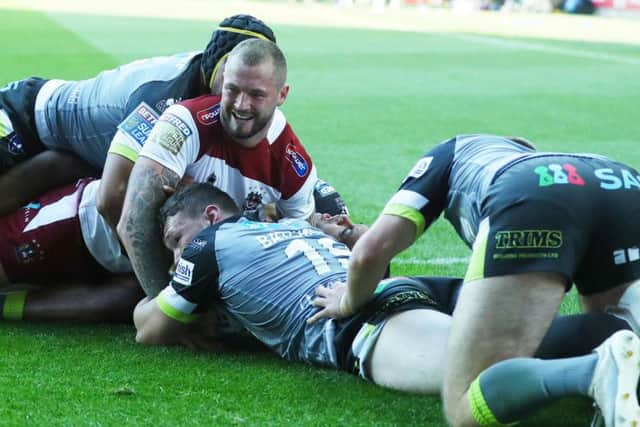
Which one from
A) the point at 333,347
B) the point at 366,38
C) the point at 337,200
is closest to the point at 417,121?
the point at 337,200

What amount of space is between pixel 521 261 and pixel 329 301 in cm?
95

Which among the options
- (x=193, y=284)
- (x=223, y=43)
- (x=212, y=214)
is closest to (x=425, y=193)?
(x=193, y=284)

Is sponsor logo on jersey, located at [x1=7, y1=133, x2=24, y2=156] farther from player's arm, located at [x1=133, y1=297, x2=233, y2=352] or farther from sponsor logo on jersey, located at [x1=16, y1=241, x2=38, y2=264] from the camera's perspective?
player's arm, located at [x1=133, y1=297, x2=233, y2=352]

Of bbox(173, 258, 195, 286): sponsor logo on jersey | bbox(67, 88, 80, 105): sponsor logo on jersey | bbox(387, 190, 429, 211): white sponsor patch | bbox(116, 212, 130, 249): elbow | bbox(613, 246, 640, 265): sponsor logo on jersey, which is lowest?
bbox(116, 212, 130, 249): elbow

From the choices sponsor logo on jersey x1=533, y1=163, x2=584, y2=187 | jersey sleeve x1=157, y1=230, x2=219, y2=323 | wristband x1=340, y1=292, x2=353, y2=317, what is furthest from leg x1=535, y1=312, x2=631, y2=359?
Answer: jersey sleeve x1=157, y1=230, x2=219, y2=323

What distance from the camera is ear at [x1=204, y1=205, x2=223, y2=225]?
4.88 meters

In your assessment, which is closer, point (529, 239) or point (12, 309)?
point (529, 239)

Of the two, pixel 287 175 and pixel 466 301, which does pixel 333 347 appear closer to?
pixel 466 301

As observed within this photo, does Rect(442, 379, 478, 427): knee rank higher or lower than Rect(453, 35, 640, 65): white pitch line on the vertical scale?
higher

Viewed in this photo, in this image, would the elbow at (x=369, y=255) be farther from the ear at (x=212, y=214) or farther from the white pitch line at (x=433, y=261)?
the white pitch line at (x=433, y=261)

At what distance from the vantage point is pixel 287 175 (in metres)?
5.49

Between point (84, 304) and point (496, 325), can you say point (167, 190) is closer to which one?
point (84, 304)

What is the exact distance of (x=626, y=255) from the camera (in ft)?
12.6

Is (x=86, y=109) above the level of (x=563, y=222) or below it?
below
